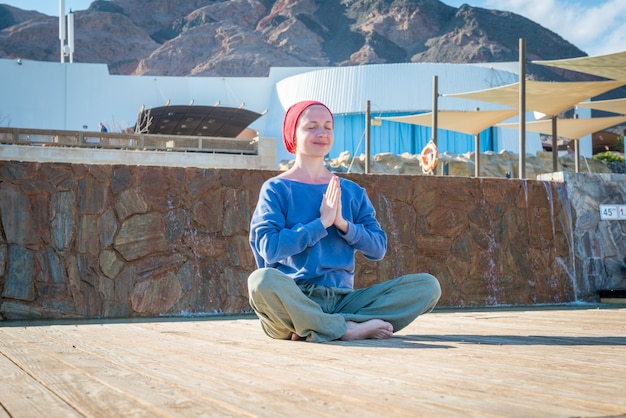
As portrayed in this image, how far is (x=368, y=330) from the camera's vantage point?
350 centimetres

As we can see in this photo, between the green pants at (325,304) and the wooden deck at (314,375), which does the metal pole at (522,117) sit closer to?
the wooden deck at (314,375)

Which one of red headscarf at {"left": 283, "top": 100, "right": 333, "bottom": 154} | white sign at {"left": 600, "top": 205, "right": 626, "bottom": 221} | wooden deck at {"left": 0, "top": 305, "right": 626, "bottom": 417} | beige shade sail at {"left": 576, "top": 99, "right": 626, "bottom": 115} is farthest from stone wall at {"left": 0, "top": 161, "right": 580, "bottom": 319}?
beige shade sail at {"left": 576, "top": 99, "right": 626, "bottom": 115}

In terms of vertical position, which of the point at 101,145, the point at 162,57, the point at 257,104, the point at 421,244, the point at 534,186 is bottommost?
the point at 421,244

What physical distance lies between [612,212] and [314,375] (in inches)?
276

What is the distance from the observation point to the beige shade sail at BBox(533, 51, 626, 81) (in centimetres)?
1045

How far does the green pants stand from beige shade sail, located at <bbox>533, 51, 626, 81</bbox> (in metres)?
7.28

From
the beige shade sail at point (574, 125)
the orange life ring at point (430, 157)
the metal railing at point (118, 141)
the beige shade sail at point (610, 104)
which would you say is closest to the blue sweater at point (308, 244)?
the orange life ring at point (430, 157)

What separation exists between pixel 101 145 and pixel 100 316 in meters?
9.13

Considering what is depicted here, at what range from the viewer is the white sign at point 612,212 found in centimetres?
855

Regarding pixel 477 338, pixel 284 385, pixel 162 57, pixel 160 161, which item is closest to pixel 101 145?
pixel 160 161

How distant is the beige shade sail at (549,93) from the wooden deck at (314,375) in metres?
9.47

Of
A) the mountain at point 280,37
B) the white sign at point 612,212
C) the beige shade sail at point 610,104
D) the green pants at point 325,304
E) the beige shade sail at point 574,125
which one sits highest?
the mountain at point 280,37

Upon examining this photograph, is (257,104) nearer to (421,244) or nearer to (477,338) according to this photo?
(421,244)

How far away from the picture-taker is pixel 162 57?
82875 millimetres
